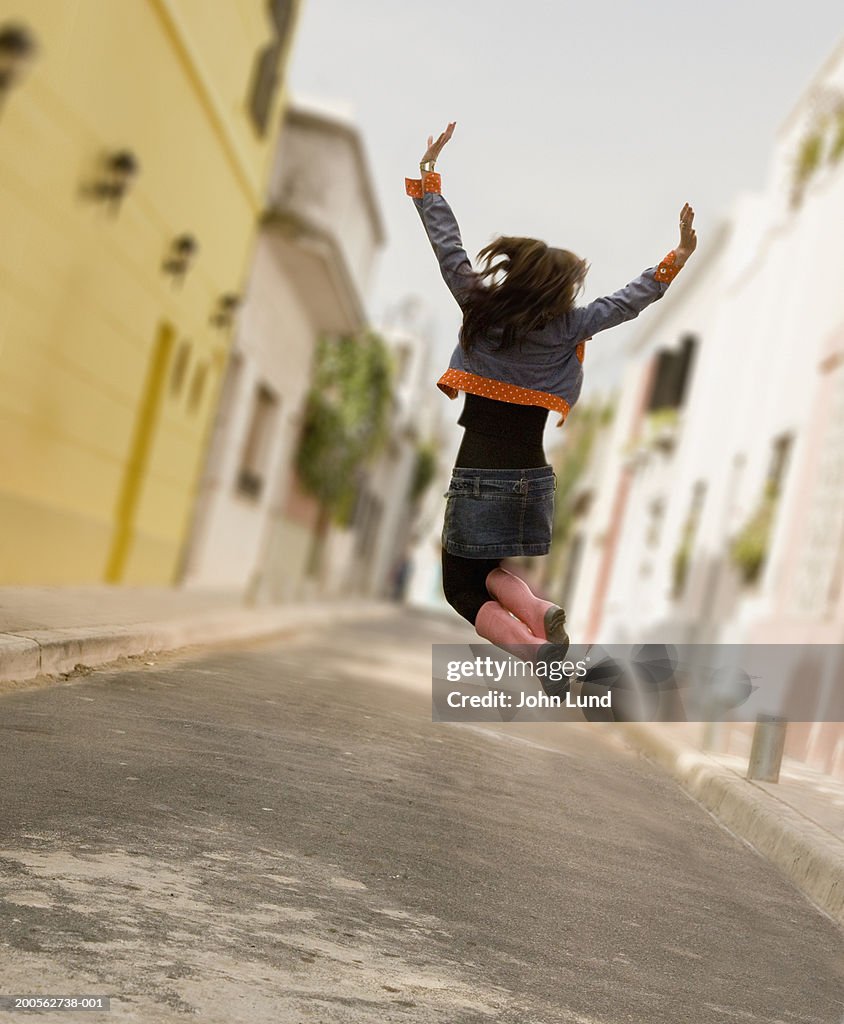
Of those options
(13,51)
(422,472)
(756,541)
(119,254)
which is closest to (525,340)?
(13,51)

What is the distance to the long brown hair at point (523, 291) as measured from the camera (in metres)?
4.79

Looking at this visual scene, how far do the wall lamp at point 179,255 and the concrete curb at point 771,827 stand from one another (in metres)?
7.28

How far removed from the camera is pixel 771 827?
22.3 ft

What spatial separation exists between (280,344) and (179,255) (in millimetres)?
7614

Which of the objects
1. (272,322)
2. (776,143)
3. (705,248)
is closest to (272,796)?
(272,322)

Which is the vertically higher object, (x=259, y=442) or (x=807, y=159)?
(x=807, y=159)

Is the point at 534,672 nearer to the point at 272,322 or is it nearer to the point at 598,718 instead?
the point at 598,718

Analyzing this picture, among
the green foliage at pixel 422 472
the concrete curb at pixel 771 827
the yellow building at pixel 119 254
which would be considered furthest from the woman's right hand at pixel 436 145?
the green foliage at pixel 422 472

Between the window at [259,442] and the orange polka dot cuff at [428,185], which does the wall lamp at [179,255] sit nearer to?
the window at [259,442]

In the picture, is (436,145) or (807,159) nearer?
(436,145)

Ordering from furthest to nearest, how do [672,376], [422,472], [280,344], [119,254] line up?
[422,472] < [672,376] < [280,344] < [119,254]

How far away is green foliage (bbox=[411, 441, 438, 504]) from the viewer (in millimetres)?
58594

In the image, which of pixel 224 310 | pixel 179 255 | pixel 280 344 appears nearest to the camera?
pixel 179 255

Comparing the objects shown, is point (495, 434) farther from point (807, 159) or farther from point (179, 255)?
point (807, 159)
